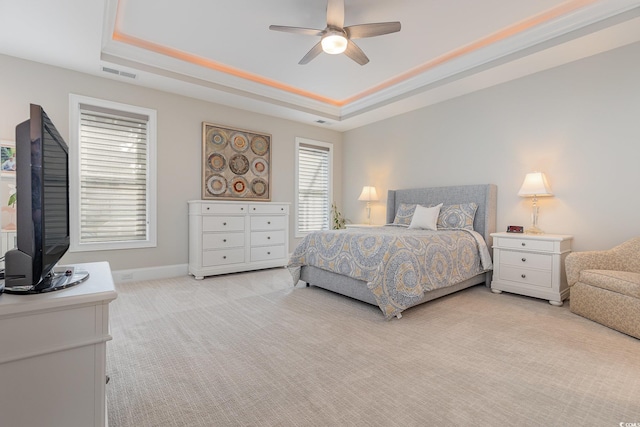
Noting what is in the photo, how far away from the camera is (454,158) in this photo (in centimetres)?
462

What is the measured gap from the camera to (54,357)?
1062 mm

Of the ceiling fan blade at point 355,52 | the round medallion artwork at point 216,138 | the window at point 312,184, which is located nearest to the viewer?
the ceiling fan blade at point 355,52

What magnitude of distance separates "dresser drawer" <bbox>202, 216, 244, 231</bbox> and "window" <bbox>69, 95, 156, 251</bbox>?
2.40ft

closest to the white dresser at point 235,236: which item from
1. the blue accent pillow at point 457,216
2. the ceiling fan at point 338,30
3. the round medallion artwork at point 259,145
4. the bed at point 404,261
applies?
the round medallion artwork at point 259,145

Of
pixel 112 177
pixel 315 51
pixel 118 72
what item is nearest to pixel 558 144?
pixel 315 51

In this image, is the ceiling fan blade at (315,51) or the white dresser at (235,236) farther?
the white dresser at (235,236)

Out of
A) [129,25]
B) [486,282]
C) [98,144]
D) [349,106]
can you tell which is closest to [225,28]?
[129,25]

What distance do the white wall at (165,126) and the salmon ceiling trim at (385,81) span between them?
2.47 feet

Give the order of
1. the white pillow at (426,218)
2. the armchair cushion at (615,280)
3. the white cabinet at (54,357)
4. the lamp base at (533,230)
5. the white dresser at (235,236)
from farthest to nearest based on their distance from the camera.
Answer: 1. the white dresser at (235,236)
2. the white pillow at (426,218)
3. the lamp base at (533,230)
4. the armchair cushion at (615,280)
5. the white cabinet at (54,357)

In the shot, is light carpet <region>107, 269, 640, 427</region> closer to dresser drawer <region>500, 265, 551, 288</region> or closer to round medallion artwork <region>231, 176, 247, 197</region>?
dresser drawer <region>500, 265, 551, 288</region>

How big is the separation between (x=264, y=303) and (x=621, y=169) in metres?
3.98

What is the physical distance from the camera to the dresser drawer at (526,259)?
330 centimetres

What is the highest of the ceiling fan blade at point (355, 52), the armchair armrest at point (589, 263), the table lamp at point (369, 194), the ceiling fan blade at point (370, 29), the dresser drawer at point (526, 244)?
the ceiling fan blade at point (370, 29)

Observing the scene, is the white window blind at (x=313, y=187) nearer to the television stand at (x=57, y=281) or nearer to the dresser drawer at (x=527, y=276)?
the dresser drawer at (x=527, y=276)
